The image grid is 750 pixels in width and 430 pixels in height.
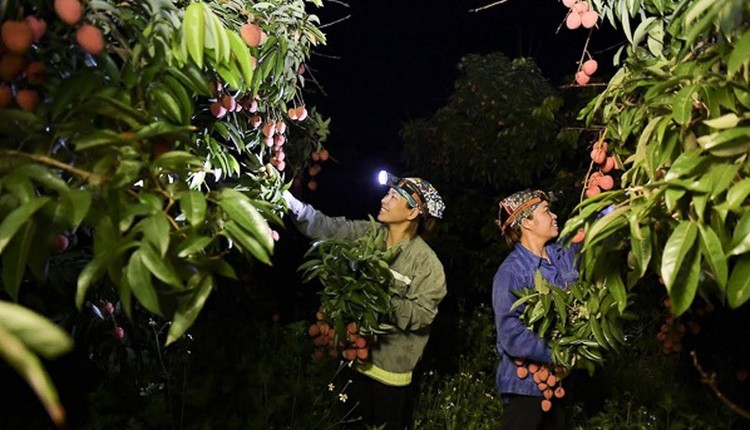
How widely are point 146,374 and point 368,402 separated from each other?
0.99 metres

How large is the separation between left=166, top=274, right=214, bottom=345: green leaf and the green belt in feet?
6.07

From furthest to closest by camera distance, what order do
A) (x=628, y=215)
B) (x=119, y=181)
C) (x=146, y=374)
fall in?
(x=146, y=374) → (x=628, y=215) → (x=119, y=181)

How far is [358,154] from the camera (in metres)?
7.81

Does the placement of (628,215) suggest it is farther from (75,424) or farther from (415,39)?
(415,39)

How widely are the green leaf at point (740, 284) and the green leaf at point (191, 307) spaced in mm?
657

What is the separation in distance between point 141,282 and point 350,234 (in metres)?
2.03

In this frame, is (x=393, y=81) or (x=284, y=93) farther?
(x=393, y=81)

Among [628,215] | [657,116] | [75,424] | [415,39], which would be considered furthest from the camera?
[415,39]

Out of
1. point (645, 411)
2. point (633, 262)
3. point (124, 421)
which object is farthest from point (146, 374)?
point (633, 262)

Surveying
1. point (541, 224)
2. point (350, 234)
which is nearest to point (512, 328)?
point (541, 224)

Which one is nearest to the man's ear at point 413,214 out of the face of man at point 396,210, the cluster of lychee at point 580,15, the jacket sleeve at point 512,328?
the face of man at point 396,210

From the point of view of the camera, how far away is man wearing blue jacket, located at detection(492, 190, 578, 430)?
233cm

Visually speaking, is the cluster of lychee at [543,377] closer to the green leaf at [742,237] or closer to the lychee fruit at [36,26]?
the green leaf at [742,237]

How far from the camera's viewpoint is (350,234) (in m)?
2.86
